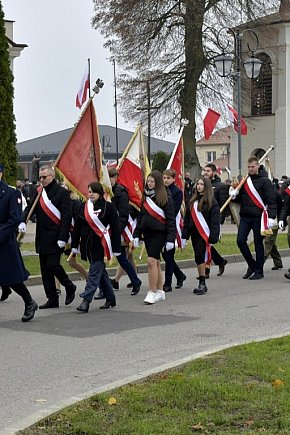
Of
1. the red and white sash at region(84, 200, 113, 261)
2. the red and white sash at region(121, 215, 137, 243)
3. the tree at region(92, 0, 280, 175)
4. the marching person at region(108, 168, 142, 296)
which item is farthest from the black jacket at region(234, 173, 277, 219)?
the tree at region(92, 0, 280, 175)

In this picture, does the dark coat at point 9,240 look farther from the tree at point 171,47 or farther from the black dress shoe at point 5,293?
the tree at point 171,47

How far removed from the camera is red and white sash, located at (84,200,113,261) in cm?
1138

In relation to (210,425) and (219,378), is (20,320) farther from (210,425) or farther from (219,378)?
(210,425)

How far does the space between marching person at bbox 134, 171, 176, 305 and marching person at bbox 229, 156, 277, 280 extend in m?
2.99

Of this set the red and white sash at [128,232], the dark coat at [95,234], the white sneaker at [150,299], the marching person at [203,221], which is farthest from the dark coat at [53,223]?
the marching person at [203,221]

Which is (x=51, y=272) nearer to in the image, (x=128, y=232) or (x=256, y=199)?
(x=128, y=232)

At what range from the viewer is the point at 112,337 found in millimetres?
9711

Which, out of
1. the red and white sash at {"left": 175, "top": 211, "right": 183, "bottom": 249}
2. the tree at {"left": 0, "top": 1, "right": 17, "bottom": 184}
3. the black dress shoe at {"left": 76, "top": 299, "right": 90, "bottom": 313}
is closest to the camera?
the black dress shoe at {"left": 76, "top": 299, "right": 90, "bottom": 313}

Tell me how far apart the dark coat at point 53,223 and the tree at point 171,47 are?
28.2m

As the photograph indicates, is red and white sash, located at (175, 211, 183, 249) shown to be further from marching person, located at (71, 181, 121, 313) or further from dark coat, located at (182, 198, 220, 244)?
marching person, located at (71, 181, 121, 313)

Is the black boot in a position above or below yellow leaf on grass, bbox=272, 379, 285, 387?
below

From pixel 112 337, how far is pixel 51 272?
2.25 metres

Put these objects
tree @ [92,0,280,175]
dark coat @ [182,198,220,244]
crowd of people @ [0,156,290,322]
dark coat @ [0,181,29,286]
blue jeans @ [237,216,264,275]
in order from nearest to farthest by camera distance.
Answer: dark coat @ [0,181,29,286], crowd of people @ [0,156,290,322], dark coat @ [182,198,220,244], blue jeans @ [237,216,264,275], tree @ [92,0,280,175]

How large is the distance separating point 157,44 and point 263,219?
26.9 meters
